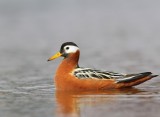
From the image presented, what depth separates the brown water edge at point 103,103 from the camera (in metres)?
13.3

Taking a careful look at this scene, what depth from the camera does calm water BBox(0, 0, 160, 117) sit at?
14.1m

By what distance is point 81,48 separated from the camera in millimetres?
24422

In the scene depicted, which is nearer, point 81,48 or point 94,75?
point 94,75

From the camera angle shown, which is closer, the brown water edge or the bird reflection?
the brown water edge

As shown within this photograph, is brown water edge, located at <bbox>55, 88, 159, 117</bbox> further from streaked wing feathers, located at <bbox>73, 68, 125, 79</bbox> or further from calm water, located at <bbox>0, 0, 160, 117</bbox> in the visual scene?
streaked wing feathers, located at <bbox>73, 68, 125, 79</bbox>

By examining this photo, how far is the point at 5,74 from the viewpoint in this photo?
18953mm

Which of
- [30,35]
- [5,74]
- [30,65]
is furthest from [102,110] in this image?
[30,35]

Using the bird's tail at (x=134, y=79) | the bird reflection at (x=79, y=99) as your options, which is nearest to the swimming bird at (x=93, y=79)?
the bird's tail at (x=134, y=79)

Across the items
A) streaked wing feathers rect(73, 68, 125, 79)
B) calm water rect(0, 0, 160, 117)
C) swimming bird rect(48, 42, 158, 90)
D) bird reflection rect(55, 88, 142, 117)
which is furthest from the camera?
streaked wing feathers rect(73, 68, 125, 79)

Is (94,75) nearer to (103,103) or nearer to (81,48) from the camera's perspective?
(103,103)

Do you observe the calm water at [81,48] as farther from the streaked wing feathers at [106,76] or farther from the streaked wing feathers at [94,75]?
the streaked wing feathers at [94,75]

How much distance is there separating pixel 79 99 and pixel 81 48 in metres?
9.26

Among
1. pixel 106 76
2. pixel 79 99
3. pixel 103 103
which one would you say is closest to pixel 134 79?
pixel 106 76

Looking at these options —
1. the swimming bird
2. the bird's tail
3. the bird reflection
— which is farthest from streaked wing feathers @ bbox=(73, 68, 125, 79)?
the bird reflection
